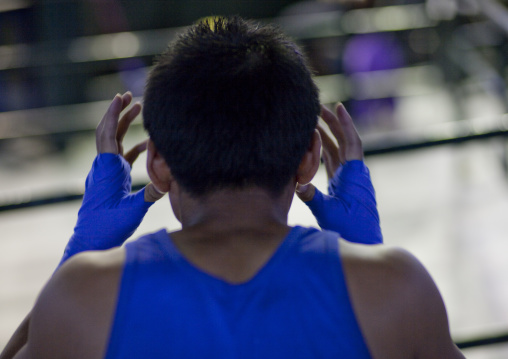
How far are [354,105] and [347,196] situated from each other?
3.48 m

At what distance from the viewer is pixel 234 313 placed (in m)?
0.67

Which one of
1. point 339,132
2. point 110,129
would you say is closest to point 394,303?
point 339,132

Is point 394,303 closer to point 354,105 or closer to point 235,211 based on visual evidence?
point 235,211

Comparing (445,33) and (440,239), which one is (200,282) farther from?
(445,33)

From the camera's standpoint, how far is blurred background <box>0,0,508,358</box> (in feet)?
8.87

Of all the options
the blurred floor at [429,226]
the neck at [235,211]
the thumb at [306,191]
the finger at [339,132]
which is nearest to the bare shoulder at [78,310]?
the neck at [235,211]

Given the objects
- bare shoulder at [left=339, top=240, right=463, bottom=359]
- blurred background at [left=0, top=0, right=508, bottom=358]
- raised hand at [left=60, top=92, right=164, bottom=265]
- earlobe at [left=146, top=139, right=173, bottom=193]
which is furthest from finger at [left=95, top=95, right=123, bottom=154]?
blurred background at [left=0, top=0, right=508, bottom=358]

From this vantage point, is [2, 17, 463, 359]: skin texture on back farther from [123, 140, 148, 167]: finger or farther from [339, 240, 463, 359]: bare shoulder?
[123, 140, 148, 167]: finger

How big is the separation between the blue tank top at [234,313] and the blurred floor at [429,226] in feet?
4.52

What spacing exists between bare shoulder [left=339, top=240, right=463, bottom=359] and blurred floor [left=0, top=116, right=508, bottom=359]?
1321 mm

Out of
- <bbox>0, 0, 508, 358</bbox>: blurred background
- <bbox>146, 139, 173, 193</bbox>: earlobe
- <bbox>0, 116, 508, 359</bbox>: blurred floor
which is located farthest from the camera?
<bbox>0, 0, 508, 358</bbox>: blurred background

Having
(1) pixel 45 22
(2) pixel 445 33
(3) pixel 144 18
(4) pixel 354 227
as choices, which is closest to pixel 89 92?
(3) pixel 144 18

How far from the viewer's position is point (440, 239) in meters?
2.84

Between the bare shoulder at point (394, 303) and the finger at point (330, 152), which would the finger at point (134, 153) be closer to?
the finger at point (330, 152)
